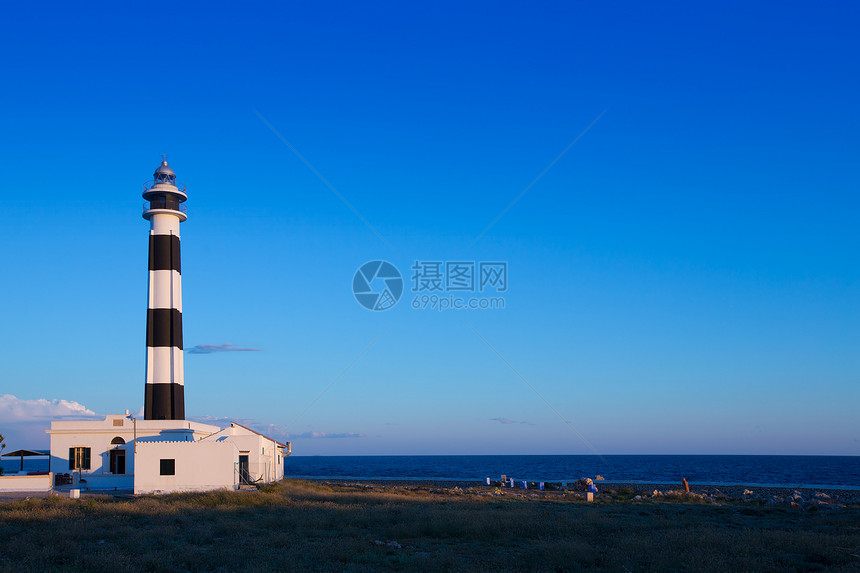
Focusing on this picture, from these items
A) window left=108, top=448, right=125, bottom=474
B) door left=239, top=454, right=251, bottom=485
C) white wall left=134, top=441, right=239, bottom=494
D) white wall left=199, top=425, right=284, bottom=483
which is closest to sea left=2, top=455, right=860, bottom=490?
window left=108, top=448, right=125, bottom=474

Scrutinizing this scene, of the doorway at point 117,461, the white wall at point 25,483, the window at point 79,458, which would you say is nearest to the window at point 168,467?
the white wall at point 25,483

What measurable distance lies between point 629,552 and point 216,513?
532 inches

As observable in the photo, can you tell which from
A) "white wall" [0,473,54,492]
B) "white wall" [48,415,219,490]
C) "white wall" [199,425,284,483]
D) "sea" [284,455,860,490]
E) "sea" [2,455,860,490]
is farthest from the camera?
"sea" [284,455,860,490]

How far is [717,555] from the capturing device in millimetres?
13891

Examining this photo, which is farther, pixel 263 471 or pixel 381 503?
pixel 263 471

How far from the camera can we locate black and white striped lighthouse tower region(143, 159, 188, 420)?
35.5 metres

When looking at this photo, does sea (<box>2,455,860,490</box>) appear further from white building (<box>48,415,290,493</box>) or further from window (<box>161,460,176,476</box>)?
window (<box>161,460,176,476</box>)

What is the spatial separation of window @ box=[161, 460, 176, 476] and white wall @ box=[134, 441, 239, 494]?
129 mm

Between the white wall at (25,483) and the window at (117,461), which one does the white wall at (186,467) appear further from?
the window at (117,461)

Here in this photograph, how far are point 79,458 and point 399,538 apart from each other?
24431 millimetres

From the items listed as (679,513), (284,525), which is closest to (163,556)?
(284,525)

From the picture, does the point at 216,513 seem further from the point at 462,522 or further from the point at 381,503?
the point at 462,522

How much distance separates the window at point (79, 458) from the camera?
3438 centimetres

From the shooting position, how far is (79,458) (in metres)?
34.5
